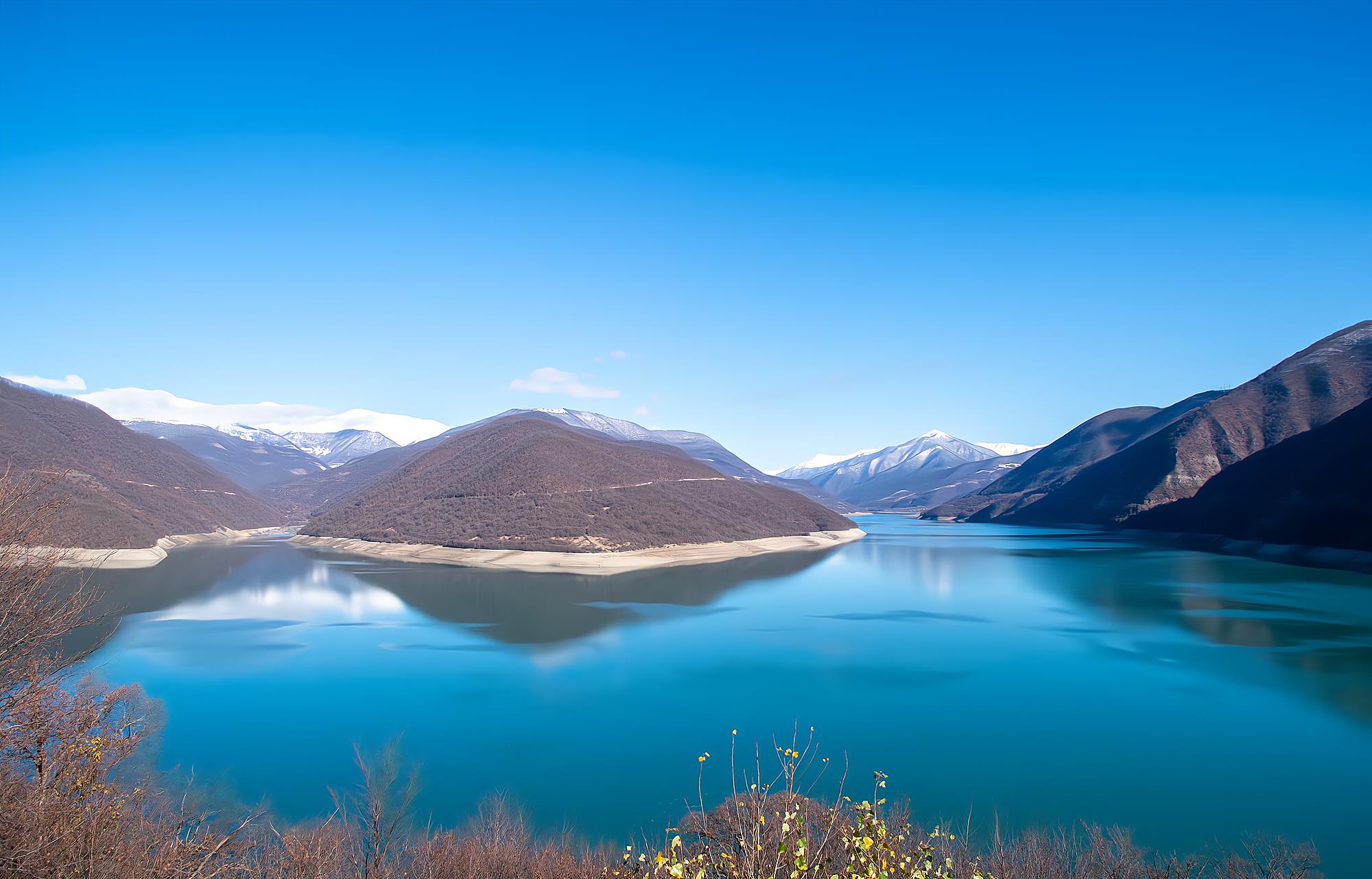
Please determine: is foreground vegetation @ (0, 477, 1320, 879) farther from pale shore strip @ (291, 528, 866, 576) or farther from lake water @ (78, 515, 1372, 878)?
pale shore strip @ (291, 528, 866, 576)

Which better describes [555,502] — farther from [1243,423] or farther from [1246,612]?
[1243,423]

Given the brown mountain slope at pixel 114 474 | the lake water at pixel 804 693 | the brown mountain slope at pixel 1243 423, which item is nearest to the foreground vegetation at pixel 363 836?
the lake water at pixel 804 693

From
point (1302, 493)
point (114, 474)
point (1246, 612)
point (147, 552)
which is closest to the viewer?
point (1246, 612)

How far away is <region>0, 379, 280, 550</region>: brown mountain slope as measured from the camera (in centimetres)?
7056

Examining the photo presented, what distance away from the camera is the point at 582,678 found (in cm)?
2611

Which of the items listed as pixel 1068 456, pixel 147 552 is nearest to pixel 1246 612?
pixel 147 552

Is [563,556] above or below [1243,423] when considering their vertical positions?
below

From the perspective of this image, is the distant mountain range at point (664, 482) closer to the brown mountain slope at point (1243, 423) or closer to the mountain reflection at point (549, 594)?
the brown mountain slope at point (1243, 423)

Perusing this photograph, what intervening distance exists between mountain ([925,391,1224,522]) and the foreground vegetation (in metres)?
149

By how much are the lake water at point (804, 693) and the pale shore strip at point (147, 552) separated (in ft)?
26.3

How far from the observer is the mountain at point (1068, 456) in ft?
485

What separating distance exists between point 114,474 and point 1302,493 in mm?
138017

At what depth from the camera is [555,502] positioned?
7644 cm

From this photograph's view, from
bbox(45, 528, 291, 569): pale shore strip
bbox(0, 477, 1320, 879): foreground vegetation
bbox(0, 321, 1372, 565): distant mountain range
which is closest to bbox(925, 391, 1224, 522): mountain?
bbox(0, 321, 1372, 565): distant mountain range
